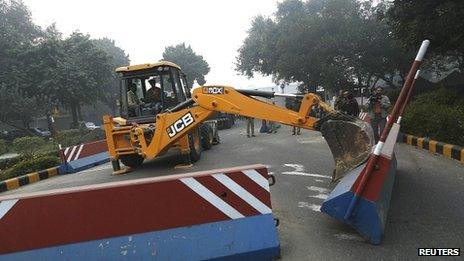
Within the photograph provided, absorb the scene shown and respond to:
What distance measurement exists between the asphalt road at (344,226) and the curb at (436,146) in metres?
0.21

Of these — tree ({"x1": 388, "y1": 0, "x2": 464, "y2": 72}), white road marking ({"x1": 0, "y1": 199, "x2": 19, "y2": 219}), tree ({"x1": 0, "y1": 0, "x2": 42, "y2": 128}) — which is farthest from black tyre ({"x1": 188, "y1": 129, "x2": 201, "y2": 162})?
tree ({"x1": 0, "y1": 0, "x2": 42, "y2": 128})

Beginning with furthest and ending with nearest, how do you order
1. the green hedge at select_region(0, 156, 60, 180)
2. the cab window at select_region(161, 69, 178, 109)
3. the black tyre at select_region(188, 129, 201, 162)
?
the green hedge at select_region(0, 156, 60, 180)
the cab window at select_region(161, 69, 178, 109)
the black tyre at select_region(188, 129, 201, 162)

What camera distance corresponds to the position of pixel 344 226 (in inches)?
194

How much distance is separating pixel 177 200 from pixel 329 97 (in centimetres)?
4187

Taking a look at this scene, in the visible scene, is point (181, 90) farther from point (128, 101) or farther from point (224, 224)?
point (224, 224)

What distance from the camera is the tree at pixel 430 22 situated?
1312 cm

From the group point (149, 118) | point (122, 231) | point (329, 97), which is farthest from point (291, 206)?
point (329, 97)

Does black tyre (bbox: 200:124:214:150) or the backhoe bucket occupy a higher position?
the backhoe bucket

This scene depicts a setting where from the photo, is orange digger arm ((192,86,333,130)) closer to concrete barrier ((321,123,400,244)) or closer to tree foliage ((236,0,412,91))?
concrete barrier ((321,123,400,244))

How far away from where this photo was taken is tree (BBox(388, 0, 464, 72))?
517 inches

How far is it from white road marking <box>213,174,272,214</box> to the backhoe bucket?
2012 mm

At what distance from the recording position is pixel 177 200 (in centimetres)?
→ 388

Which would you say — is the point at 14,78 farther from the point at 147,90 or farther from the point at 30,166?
the point at 147,90

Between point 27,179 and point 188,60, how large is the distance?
5263cm
